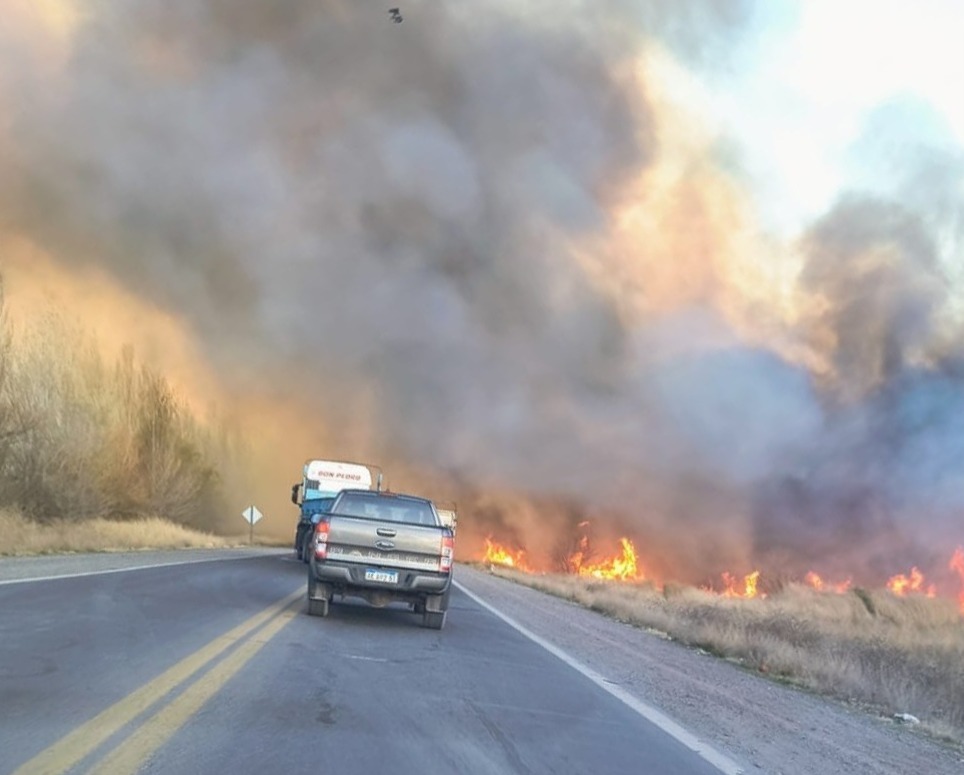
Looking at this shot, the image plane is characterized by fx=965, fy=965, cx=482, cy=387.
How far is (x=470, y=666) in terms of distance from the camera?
10.4 meters

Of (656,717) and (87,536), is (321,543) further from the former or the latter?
(87,536)

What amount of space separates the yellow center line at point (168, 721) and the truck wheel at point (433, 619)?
14.3ft

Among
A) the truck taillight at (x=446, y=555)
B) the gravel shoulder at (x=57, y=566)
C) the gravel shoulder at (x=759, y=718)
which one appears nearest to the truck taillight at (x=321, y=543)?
the truck taillight at (x=446, y=555)

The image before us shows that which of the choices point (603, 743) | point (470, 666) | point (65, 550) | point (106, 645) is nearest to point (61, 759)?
point (603, 743)

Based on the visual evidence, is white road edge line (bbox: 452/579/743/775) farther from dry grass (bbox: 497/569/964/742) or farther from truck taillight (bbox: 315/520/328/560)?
dry grass (bbox: 497/569/964/742)

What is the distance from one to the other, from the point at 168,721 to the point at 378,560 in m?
7.08

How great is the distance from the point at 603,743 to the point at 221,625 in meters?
6.16

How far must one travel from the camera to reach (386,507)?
14.9m

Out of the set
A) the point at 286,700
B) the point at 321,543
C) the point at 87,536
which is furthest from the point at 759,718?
the point at 87,536

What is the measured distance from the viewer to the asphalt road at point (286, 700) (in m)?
5.63

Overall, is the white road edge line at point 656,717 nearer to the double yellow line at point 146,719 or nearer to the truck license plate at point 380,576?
the truck license plate at point 380,576

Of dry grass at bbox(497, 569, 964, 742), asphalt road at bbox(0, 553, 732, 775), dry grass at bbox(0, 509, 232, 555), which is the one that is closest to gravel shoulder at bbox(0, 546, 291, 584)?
dry grass at bbox(0, 509, 232, 555)

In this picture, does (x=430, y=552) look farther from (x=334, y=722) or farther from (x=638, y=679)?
(x=334, y=722)

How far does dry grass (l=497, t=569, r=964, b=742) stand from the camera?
1269 cm
